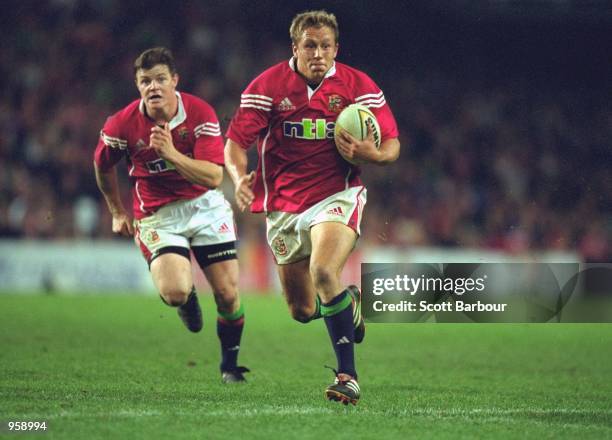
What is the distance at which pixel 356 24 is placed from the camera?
19438 mm

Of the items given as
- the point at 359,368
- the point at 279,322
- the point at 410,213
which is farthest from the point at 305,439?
the point at 410,213

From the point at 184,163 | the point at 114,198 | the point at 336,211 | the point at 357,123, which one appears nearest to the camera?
the point at 357,123

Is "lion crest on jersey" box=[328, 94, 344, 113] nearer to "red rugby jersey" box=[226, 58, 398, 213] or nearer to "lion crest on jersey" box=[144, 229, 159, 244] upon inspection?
"red rugby jersey" box=[226, 58, 398, 213]

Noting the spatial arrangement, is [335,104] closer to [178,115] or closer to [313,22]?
[313,22]

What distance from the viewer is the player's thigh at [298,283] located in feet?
23.5

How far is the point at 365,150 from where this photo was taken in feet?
21.3

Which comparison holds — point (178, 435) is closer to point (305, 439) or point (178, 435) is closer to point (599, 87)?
point (305, 439)

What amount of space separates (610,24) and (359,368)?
1146cm

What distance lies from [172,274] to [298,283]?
38.4 inches

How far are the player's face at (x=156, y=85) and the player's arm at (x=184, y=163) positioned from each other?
0.20 metres

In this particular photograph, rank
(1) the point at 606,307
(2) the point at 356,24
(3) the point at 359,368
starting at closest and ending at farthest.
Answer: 1. (3) the point at 359,368
2. (1) the point at 606,307
3. (2) the point at 356,24

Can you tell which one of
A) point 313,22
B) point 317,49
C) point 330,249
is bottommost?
point 330,249

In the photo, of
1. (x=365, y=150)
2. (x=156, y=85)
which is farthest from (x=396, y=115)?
(x=365, y=150)

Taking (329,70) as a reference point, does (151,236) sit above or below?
below
